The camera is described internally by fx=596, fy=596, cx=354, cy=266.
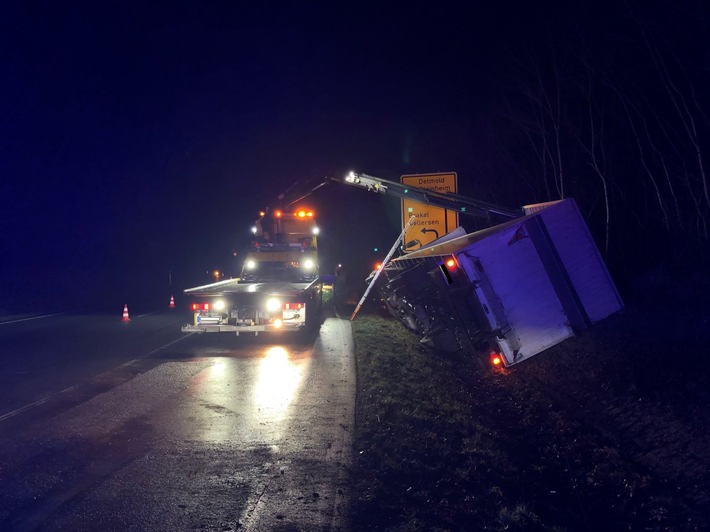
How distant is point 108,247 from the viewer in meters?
46.0

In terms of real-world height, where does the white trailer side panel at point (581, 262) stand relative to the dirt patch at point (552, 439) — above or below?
above

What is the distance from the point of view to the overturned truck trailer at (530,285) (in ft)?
27.2

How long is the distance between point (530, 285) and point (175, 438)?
16.7 feet

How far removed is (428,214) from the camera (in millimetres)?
15914

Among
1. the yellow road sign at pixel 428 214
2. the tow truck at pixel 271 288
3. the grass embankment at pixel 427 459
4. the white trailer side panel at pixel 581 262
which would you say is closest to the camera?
the grass embankment at pixel 427 459

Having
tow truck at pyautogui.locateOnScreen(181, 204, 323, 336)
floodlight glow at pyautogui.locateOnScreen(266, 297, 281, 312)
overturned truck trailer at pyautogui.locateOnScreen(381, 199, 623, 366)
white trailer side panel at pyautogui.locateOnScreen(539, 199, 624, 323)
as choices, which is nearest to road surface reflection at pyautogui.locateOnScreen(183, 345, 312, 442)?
tow truck at pyautogui.locateOnScreen(181, 204, 323, 336)

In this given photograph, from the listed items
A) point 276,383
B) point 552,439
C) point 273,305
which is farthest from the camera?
point 273,305

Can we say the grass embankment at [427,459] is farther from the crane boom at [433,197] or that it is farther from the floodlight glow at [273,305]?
the crane boom at [433,197]

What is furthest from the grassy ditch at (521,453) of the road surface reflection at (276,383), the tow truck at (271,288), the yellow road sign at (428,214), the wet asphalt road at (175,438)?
the yellow road sign at (428,214)

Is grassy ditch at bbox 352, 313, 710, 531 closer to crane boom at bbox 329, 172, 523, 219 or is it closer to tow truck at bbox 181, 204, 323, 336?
crane boom at bbox 329, 172, 523, 219

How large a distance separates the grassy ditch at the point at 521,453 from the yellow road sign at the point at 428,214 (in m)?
6.25

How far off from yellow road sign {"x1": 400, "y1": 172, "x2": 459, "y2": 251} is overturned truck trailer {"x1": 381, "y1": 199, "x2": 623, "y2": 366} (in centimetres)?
678

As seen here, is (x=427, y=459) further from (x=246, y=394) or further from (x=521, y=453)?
(x=246, y=394)

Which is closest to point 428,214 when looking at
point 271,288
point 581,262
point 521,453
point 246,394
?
point 271,288
